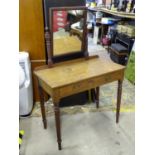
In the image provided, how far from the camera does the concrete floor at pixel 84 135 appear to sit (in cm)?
183

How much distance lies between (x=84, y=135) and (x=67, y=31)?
1.07m

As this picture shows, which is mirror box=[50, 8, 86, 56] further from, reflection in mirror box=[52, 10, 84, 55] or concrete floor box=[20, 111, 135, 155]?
concrete floor box=[20, 111, 135, 155]

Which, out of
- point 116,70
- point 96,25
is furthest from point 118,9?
point 116,70

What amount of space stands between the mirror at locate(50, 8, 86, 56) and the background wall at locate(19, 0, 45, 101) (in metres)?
0.40

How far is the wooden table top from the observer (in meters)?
1.64

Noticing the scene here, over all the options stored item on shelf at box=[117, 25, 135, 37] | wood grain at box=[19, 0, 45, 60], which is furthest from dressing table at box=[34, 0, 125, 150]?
stored item on shelf at box=[117, 25, 135, 37]

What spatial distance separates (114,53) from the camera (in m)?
3.85

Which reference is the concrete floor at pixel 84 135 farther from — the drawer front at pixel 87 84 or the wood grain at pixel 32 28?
the wood grain at pixel 32 28

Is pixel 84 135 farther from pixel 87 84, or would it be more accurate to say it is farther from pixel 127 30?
pixel 127 30

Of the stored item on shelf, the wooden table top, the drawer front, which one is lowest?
the drawer front

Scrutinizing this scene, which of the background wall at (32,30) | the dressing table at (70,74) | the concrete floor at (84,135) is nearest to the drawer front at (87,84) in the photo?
the dressing table at (70,74)

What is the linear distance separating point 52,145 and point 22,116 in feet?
1.95

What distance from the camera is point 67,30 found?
6.43 feet

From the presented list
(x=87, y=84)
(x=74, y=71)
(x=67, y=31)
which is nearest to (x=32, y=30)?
(x=67, y=31)
